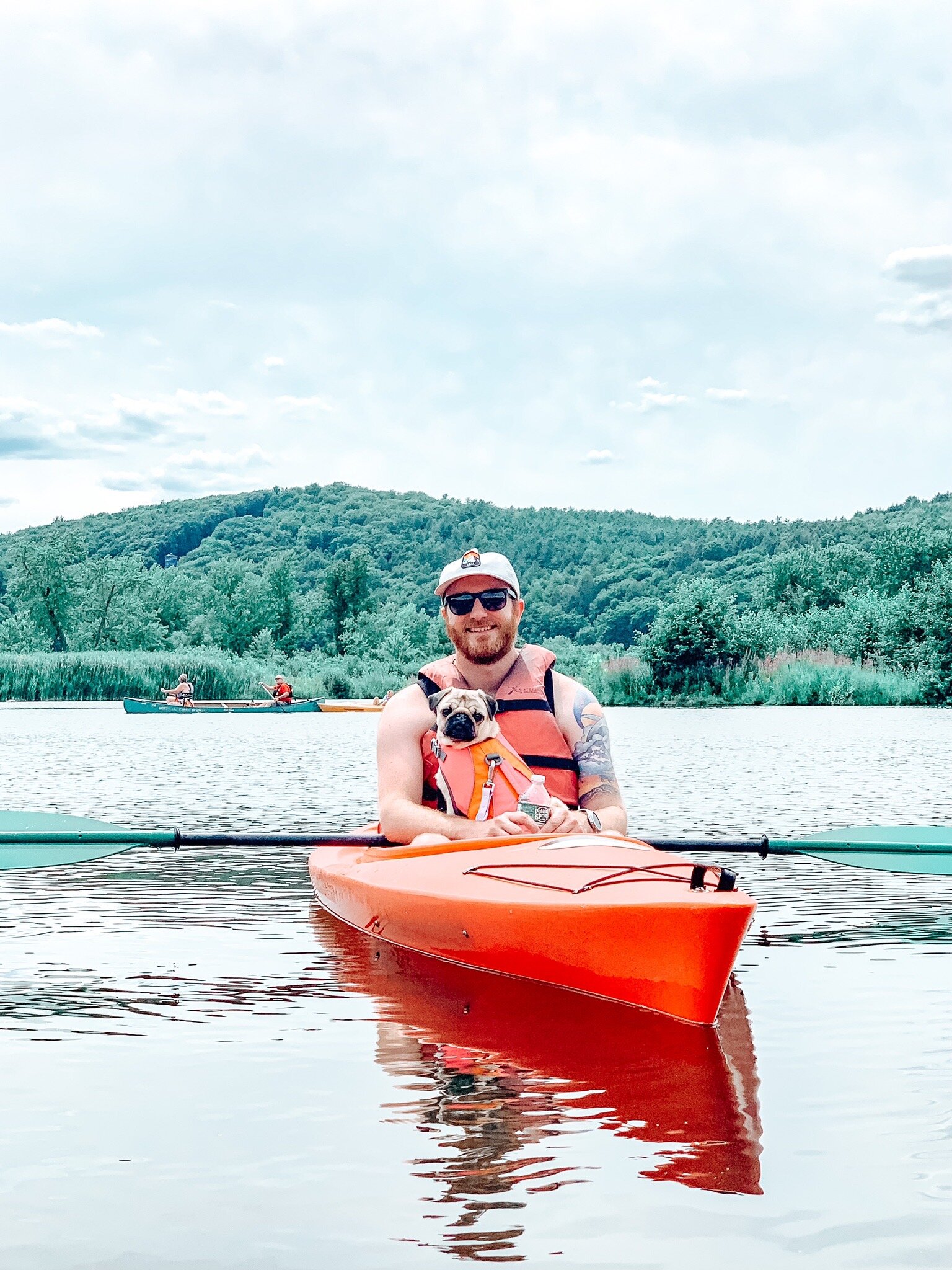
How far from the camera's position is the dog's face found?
4.66 meters

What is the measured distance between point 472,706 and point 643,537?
71910mm

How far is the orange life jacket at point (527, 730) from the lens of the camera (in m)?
4.86

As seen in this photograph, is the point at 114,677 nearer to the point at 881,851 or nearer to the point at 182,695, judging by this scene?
the point at 182,695

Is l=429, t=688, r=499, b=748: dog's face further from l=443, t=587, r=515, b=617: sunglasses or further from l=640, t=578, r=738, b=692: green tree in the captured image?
l=640, t=578, r=738, b=692: green tree

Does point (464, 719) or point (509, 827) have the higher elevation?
point (464, 719)

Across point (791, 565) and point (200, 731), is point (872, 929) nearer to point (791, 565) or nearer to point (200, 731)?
point (200, 731)

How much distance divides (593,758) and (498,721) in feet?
1.25

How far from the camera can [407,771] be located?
489 centimetres

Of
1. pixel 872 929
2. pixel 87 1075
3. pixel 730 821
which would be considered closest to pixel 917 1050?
pixel 872 929

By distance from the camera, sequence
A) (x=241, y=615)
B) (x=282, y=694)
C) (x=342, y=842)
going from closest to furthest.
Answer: (x=342, y=842)
(x=282, y=694)
(x=241, y=615)

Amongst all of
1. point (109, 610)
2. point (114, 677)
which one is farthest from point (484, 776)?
point (109, 610)

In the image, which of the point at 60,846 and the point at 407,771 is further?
the point at 60,846

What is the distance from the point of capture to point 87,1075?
3.29m

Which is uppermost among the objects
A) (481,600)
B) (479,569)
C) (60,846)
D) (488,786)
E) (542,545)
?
(542,545)
